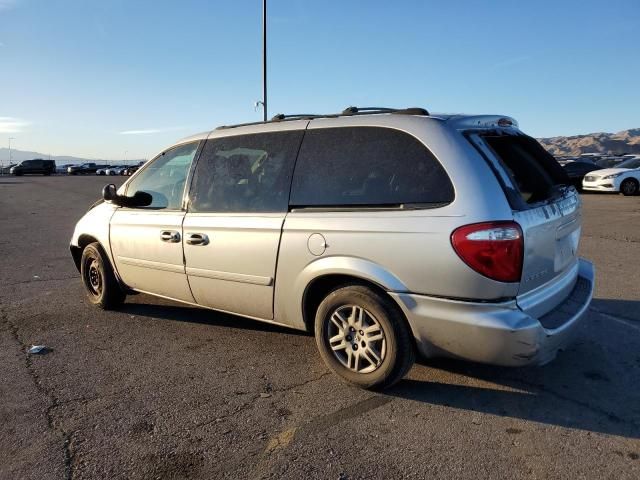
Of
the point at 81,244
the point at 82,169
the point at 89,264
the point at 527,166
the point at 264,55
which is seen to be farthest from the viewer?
the point at 82,169

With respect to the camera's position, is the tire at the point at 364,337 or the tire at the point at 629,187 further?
the tire at the point at 629,187

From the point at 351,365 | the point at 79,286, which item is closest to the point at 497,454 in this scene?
the point at 351,365

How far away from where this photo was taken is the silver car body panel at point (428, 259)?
3084mm

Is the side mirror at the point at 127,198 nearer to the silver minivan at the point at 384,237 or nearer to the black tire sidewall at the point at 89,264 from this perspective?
the silver minivan at the point at 384,237

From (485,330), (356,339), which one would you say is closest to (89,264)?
(356,339)

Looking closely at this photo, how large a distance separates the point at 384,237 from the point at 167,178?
2479 mm

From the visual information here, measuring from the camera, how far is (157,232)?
4.74 m

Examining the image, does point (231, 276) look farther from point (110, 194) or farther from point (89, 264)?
point (89, 264)

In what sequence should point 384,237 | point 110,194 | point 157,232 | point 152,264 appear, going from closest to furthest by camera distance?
point 384,237 < point 157,232 < point 152,264 < point 110,194

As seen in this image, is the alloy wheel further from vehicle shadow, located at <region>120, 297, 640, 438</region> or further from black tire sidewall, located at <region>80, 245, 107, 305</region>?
black tire sidewall, located at <region>80, 245, 107, 305</region>

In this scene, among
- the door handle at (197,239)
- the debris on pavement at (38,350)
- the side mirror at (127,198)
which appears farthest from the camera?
the side mirror at (127,198)

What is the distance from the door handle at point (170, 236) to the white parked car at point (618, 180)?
20141mm

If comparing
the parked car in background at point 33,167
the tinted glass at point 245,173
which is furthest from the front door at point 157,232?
the parked car in background at point 33,167

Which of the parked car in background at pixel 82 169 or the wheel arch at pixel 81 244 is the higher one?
the wheel arch at pixel 81 244
